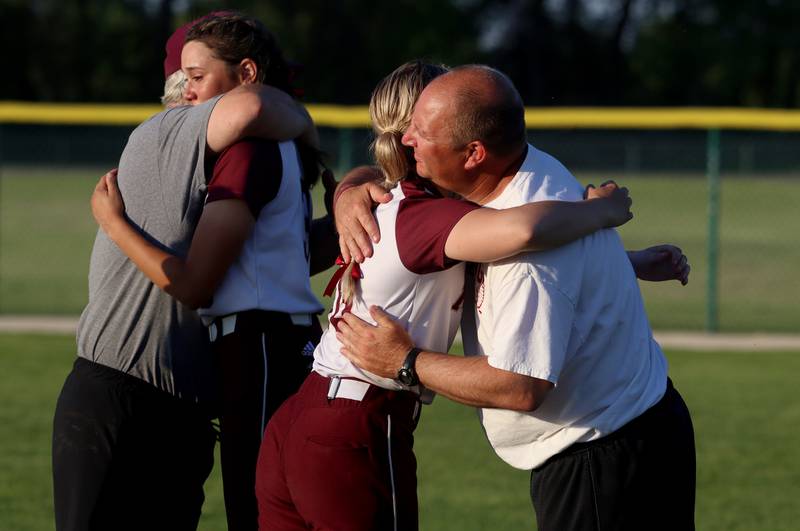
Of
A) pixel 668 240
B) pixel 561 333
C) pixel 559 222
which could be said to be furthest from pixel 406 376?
pixel 668 240

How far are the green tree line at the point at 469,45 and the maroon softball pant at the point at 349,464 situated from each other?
45.0 metres

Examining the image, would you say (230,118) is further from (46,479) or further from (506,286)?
(46,479)

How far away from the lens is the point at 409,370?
3.10 meters

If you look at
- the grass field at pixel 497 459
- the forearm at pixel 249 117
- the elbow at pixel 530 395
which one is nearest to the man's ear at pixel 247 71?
the forearm at pixel 249 117

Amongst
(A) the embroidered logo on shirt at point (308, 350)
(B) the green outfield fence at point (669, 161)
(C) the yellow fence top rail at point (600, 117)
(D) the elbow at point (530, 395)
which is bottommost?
→ (B) the green outfield fence at point (669, 161)

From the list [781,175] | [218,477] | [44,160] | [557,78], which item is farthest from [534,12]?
[218,477]

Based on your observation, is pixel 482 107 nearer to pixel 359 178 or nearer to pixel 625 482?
pixel 359 178

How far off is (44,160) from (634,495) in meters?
32.5

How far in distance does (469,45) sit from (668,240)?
34881 millimetres

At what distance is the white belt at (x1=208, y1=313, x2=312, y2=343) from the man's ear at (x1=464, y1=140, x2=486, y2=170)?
3.13 ft

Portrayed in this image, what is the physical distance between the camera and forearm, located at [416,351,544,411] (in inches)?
117

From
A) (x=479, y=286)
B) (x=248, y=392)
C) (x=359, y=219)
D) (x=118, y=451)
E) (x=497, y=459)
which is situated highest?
(x=359, y=219)

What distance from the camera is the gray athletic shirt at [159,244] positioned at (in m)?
3.65

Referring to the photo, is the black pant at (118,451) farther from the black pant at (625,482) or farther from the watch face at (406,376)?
the black pant at (625,482)
